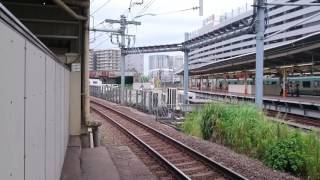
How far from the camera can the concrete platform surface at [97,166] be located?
10016 millimetres

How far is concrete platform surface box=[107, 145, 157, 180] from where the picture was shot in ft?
36.8

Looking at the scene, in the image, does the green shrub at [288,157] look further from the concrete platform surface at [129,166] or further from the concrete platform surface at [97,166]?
the concrete platform surface at [97,166]

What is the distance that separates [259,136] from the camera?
598 inches

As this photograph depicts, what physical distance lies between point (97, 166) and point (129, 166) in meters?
1.59

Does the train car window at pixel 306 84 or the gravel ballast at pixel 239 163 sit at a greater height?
the train car window at pixel 306 84

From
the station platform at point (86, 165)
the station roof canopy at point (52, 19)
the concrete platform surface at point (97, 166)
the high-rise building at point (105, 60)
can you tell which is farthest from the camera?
the high-rise building at point (105, 60)

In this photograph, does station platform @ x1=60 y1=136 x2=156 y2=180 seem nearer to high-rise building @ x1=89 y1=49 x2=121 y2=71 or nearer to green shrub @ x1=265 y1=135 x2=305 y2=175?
green shrub @ x1=265 y1=135 x2=305 y2=175

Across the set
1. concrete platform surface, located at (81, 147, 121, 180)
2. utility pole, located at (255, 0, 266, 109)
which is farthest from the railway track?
utility pole, located at (255, 0, 266, 109)

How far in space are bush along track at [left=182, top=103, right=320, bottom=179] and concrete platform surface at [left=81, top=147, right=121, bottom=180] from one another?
432 centimetres

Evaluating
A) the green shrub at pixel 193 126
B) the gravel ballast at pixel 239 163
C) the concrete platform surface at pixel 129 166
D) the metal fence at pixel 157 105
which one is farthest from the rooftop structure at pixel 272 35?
the concrete platform surface at pixel 129 166

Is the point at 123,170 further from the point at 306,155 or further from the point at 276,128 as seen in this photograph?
the point at 276,128

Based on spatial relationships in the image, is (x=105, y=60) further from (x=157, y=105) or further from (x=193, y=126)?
(x=193, y=126)

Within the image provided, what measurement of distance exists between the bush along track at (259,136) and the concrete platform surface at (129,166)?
3.40 m

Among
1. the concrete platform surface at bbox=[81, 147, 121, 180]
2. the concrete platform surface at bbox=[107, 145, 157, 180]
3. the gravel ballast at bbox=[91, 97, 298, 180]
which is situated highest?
the concrete platform surface at bbox=[81, 147, 121, 180]
